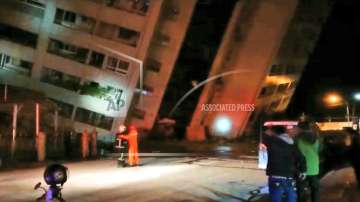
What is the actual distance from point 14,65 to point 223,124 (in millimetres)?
17887

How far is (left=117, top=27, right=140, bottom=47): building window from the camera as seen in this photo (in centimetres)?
4366

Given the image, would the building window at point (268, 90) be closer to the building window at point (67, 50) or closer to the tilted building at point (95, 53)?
the tilted building at point (95, 53)

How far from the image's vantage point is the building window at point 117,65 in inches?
1735

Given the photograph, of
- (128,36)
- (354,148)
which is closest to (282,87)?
(128,36)

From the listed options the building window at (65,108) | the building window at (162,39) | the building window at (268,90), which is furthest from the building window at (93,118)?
the building window at (268,90)

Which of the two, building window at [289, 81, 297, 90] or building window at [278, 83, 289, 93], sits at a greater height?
building window at [289, 81, 297, 90]

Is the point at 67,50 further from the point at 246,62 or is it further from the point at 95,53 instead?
the point at 246,62

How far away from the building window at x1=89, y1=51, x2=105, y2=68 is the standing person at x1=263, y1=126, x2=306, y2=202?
35.6 meters

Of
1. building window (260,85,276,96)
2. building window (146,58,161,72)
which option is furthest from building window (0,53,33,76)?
building window (260,85,276,96)

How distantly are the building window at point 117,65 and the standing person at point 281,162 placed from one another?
114 feet

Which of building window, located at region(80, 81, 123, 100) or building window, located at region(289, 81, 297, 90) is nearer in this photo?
building window, located at region(80, 81, 123, 100)

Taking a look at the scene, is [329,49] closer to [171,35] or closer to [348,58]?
[348,58]

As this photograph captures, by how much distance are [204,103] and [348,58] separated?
2993 centimetres

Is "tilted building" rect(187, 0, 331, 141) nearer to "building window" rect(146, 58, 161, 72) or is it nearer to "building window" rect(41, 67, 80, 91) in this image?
"building window" rect(146, 58, 161, 72)
